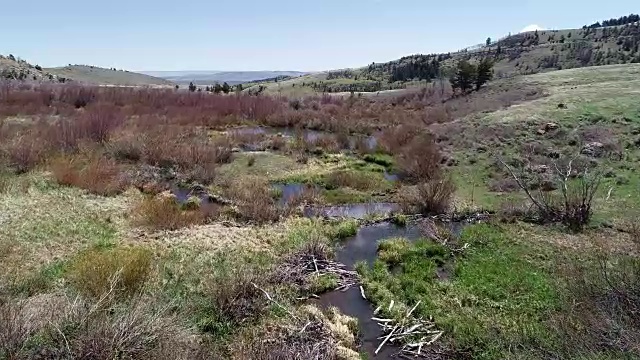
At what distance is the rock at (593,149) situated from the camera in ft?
85.3

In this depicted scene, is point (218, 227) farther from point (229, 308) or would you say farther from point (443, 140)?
point (443, 140)

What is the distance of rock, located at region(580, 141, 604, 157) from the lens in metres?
26.0

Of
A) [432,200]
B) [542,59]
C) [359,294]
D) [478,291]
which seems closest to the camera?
[478,291]

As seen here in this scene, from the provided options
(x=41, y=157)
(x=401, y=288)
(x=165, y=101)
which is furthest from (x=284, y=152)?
(x=165, y=101)

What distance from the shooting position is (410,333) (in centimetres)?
1148

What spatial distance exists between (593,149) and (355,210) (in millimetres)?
14692

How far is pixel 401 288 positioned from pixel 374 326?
212 centimetres

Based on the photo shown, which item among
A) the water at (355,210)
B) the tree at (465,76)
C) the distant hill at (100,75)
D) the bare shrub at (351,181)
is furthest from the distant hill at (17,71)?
the water at (355,210)

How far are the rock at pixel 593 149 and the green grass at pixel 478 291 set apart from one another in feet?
40.4

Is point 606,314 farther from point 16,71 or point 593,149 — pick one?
point 16,71

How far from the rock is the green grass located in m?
12.3

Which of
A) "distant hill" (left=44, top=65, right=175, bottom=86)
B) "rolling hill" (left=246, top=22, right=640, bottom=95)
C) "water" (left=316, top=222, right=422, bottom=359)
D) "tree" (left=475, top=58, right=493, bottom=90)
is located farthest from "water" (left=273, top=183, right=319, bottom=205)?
"distant hill" (left=44, top=65, right=175, bottom=86)

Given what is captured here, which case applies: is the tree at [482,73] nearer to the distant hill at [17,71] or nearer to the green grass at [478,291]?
the green grass at [478,291]

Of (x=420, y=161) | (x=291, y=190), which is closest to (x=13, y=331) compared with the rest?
(x=291, y=190)
